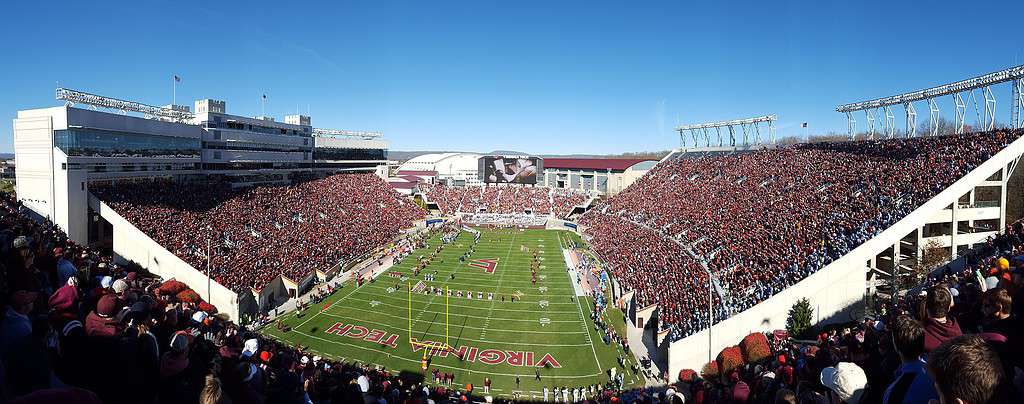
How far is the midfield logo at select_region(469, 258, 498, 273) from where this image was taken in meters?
37.4

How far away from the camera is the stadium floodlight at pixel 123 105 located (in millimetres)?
31555

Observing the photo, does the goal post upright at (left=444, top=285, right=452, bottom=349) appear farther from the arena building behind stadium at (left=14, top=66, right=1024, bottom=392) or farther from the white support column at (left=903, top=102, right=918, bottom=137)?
the white support column at (left=903, top=102, right=918, bottom=137)

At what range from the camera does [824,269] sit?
2075cm

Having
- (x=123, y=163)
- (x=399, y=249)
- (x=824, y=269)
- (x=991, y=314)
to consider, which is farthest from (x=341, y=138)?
(x=991, y=314)

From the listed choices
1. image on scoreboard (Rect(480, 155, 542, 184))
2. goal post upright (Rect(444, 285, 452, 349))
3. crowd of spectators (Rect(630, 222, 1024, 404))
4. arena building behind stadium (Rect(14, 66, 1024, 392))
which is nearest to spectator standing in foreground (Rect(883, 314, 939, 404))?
crowd of spectators (Rect(630, 222, 1024, 404))

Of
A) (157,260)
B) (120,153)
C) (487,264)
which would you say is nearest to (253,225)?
(120,153)

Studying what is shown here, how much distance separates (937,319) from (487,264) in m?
34.8

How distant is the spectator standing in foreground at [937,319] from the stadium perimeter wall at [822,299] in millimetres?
15078

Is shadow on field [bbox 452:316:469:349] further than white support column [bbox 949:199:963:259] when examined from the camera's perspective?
No

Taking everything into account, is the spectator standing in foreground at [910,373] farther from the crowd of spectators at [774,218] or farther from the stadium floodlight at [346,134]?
the stadium floodlight at [346,134]

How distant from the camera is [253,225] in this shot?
36281 millimetres

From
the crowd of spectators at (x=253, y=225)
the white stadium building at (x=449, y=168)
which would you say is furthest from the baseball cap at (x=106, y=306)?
the white stadium building at (x=449, y=168)

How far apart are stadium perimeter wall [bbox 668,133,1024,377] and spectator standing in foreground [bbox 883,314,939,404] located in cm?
1601

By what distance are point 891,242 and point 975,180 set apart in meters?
6.07
